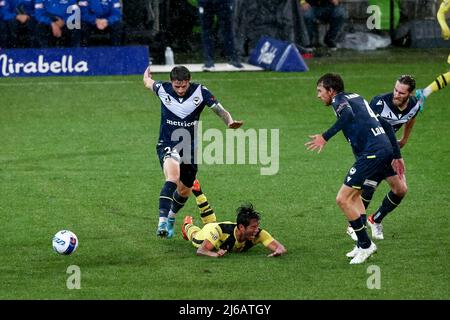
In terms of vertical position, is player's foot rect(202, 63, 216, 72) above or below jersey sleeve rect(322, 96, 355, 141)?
below

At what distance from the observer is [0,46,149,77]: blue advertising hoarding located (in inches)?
1050

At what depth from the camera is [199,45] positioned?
103 ft

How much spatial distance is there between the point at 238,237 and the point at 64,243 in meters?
1.92

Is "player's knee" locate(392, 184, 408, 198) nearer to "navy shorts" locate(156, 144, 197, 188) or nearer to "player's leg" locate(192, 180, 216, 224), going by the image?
"player's leg" locate(192, 180, 216, 224)

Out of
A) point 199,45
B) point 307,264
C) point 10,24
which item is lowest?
point 199,45

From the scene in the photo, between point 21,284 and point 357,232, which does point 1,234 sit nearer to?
point 21,284

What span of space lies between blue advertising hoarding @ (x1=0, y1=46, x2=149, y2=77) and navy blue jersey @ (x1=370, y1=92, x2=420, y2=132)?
13.0 m

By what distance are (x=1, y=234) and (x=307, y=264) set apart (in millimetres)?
3927

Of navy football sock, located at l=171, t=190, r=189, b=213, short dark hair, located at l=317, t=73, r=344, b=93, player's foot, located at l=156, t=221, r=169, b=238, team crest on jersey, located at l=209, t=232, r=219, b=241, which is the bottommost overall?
navy football sock, located at l=171, t=190, r=189, b=213

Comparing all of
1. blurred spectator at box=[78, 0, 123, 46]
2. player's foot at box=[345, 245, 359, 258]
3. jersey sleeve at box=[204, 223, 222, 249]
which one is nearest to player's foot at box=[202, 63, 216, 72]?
blurred spectator at box=[78, 0, 123, 46]

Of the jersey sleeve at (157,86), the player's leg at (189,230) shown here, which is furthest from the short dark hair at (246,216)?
the jersey sleeve at (157,86)

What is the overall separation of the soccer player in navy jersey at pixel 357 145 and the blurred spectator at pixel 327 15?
655 inches

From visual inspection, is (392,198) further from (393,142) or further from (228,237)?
(228,237)
